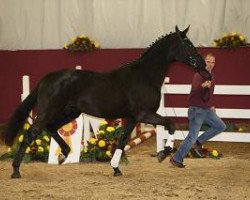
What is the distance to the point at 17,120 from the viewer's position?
812 centimetres

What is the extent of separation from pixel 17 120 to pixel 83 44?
6.19 meters

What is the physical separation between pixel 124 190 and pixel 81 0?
8.78 m

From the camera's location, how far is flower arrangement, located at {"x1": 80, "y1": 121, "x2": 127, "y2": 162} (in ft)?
30.6

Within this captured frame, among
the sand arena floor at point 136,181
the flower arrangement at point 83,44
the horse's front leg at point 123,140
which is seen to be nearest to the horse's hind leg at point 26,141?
the sand arena floor at point 136,181

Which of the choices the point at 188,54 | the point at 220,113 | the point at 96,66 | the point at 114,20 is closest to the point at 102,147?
the point at 188,54

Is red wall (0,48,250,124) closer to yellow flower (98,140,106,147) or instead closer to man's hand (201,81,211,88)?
yellow flower (98,140,106,147)

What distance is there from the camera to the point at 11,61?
14898 mm

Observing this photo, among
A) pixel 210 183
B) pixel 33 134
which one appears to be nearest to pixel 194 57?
pixel 210 183

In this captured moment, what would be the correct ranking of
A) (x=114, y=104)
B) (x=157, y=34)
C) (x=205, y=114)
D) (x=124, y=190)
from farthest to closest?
1. (x=157, y=34)
2. (x=205, y=114)
3. (x=114, y=104)
4. (x=124, y=190)

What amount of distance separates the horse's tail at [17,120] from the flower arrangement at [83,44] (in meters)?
6.02

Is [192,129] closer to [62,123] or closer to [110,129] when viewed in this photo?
[110,129]

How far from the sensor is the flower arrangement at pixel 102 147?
9.31m

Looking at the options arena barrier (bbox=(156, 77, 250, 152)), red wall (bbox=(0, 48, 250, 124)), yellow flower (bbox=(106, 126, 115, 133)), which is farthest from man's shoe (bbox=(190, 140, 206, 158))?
red wall (bbox=(0, 48, 250, 124))

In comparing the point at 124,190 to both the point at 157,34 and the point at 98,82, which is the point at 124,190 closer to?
the point at 98,82
